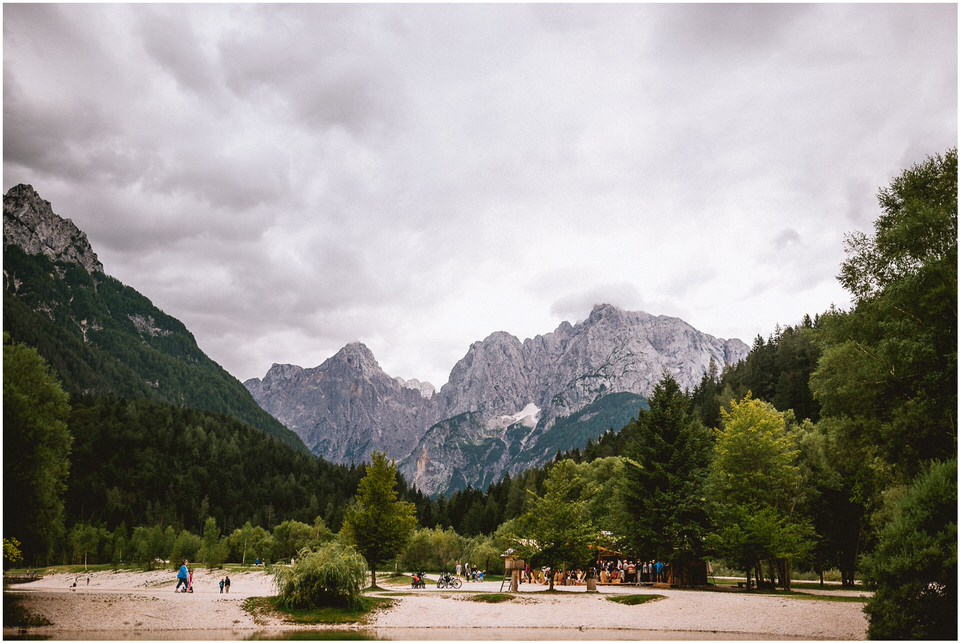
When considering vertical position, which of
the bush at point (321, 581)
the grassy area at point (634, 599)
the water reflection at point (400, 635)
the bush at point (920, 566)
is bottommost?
the grassy area at point (634, 599)

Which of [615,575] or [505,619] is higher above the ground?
[505,619]

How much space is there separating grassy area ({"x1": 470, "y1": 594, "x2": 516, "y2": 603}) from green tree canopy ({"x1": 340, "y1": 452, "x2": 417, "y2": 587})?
498 inches

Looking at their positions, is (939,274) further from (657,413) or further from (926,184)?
(657,413)

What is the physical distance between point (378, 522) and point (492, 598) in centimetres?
1454

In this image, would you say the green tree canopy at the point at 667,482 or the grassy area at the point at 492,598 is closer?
the grassy area at the point at 492,598

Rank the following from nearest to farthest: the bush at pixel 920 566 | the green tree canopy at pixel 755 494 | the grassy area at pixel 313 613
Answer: the bush at pixel 920 566
the grassy area at pixel 313 613
the green tree canopy at pixel 755 494

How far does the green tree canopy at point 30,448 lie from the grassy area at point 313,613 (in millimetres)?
10288

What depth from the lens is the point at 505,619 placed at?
2783 cm

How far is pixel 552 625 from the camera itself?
26.2 m

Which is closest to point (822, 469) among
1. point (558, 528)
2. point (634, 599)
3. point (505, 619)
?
point (558, 528)

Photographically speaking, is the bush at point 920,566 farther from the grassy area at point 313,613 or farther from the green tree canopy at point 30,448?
the green tree canopy at point 30,448

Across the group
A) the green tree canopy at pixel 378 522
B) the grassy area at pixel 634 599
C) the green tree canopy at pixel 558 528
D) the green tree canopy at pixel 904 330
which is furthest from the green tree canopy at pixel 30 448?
the green tree canopy at pixel 904 330

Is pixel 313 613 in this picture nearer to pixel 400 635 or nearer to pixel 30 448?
pixel 400 635

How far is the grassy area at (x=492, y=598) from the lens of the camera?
112 feet
